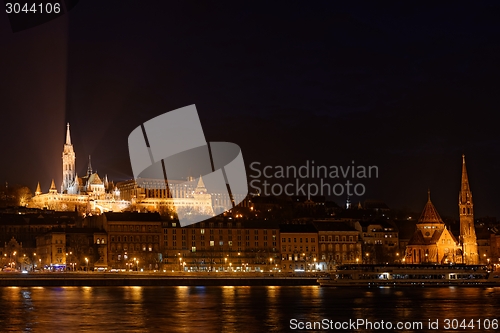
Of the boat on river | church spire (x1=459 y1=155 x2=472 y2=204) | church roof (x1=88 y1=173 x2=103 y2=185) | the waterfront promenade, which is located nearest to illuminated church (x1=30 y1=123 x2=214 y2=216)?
church roof (x1=88 y1=173 x2=103 y2=185)

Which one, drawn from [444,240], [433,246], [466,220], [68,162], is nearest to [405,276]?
[433,246]

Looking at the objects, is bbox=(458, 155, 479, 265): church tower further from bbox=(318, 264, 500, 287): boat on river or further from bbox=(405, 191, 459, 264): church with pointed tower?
bbox=(318, 264, 500, 287): boat on river

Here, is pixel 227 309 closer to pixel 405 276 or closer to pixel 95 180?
pixel 405 276

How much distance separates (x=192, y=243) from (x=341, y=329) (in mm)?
58575

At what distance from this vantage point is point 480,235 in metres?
113

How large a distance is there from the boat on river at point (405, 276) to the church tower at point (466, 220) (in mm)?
30500

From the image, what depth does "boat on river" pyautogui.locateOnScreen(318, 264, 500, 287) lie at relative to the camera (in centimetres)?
7081

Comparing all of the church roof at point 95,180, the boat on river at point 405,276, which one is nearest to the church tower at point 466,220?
the boat on river at point 405,276

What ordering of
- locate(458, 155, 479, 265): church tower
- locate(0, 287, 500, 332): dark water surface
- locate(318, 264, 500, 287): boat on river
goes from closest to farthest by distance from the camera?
locate(0, 287, 500, 332): dark water surface < locate(318, 264, 500, 287): boat on river < locate(458, 155, 479, 265): church tower

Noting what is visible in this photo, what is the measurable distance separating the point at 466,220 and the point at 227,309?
6404 centimetres

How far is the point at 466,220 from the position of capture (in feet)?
346

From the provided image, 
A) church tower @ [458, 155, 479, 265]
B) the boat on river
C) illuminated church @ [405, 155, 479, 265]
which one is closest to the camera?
the boat on river

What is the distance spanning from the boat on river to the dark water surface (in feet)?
23.4

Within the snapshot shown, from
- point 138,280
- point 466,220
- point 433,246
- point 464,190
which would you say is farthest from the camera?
point 464,190
